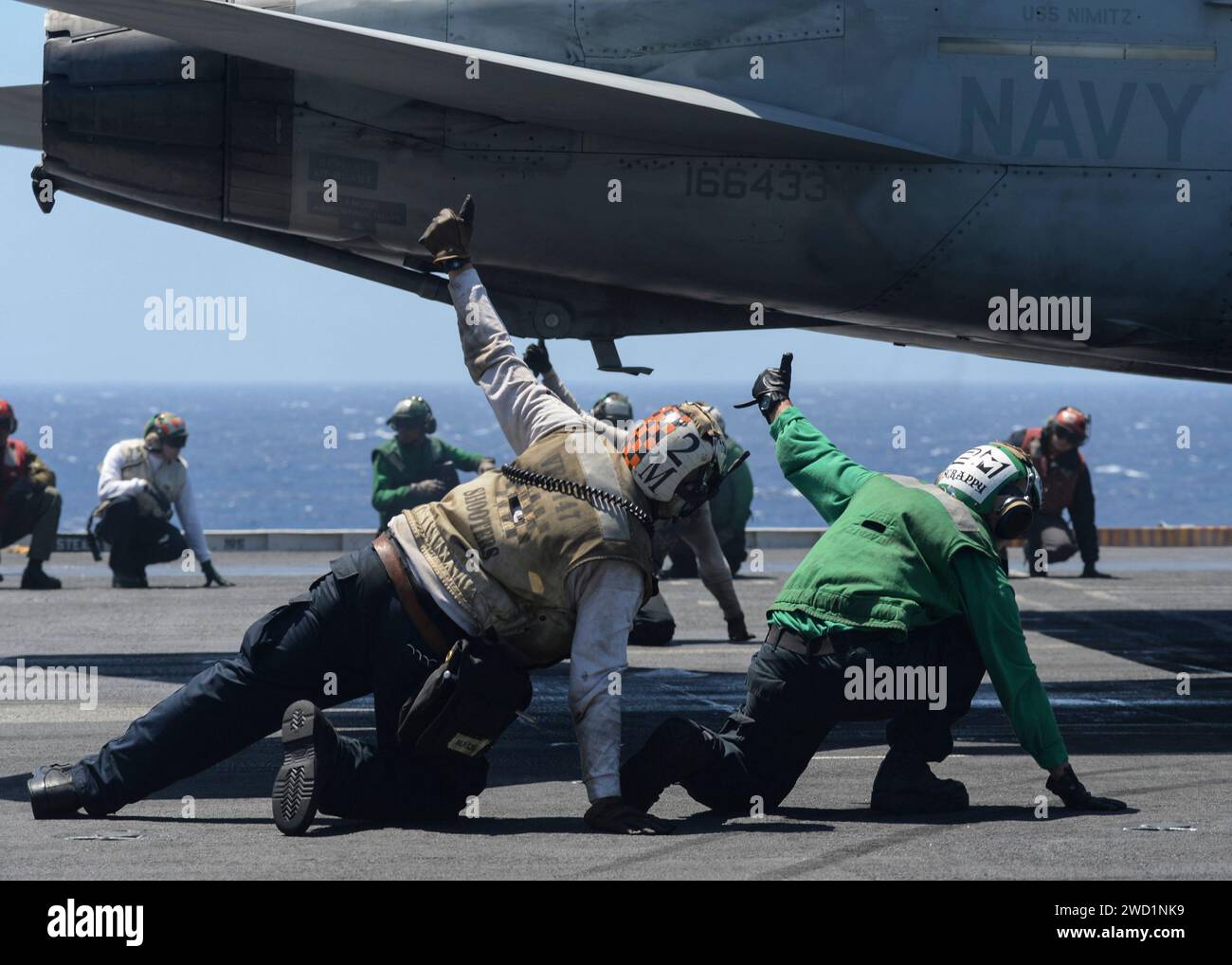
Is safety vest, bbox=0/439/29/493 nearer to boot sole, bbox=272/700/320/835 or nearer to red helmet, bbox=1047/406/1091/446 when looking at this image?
red helmet, bbox=1047/406/1091/446

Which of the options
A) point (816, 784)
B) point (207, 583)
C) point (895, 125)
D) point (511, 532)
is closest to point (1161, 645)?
point (895, 125)

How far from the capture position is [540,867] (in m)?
5.73

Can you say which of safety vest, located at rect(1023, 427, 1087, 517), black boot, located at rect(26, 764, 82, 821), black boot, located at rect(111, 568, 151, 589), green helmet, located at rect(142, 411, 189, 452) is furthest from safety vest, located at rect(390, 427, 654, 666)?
safety vest, located at rect(1023, 427, 1087, 517)

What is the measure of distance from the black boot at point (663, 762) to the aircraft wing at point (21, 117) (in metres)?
6.98

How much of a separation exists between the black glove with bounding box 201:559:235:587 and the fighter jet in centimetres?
723

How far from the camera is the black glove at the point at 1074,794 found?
22.1 feet

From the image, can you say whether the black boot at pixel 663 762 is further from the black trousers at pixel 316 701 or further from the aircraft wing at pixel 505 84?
the aircraft wing at pixel 505 84

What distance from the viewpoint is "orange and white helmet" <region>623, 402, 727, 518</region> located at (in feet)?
20.9

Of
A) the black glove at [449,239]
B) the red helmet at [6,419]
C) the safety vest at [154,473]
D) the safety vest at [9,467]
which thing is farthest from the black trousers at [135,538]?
the black glove at [449,239]

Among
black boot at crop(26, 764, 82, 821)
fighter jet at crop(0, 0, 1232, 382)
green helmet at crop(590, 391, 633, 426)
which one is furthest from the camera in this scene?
green helmet at crop(590, 391, 633, 426)

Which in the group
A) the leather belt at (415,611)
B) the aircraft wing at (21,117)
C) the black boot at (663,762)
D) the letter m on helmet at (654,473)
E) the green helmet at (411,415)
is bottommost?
the black boot at (663,762)

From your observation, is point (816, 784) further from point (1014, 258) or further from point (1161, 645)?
point (1161, 645)

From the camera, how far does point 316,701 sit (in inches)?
257

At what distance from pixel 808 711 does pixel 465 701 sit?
1.50m
